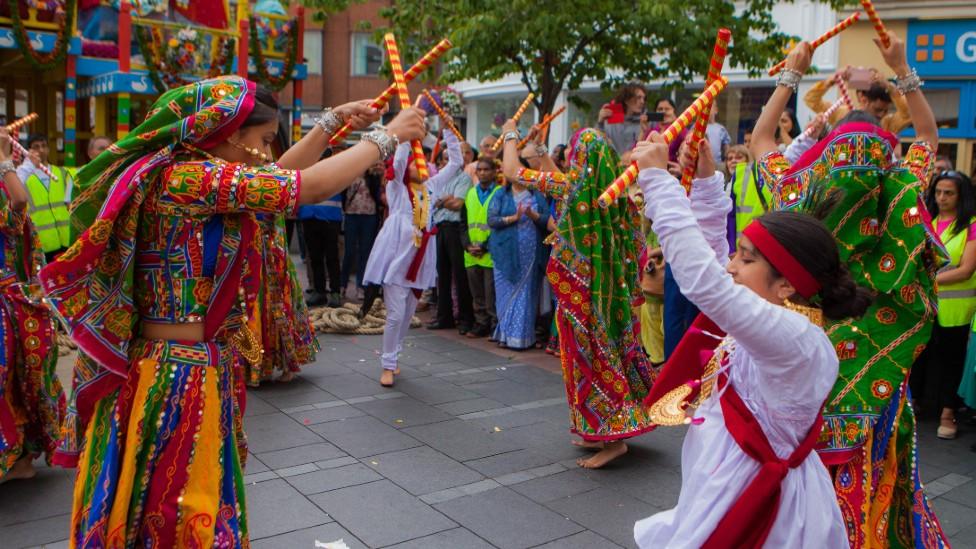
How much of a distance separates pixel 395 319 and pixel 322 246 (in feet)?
13.4

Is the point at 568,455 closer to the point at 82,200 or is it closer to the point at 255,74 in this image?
the point at 82,200

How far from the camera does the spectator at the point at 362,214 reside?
10852mm

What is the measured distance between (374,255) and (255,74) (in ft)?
21.5

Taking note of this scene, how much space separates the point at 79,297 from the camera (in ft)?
9.22

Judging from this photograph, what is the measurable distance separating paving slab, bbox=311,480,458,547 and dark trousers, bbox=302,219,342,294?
621 centimetres

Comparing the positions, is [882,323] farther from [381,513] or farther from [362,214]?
[362,214]

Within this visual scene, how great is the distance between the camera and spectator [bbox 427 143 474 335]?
377 inches

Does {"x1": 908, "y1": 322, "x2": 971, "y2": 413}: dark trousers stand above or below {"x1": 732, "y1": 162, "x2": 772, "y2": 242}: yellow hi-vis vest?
below

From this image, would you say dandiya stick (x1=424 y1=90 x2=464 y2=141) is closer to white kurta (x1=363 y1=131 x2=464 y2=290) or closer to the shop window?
white kurta (x1=363 y1=131 x2=464 y2=290)

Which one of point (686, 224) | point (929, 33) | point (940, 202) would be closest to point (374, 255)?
point (940, 202)

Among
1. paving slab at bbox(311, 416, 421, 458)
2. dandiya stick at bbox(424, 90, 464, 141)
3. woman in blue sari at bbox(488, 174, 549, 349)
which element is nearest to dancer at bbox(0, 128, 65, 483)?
paving slab at bbox(311, 416, 421, 458)

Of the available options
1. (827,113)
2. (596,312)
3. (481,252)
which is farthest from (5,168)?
(481,252)

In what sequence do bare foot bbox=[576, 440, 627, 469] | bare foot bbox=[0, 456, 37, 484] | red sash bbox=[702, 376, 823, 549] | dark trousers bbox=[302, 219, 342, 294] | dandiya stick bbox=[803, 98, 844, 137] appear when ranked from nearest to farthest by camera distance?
red sash bbox=[702, 376, 823, 549], dandiya stick bbox=[803, 98, 844, 137], bare foot bbox=[0, 456, 37, 484], bare foot bbox=[576, 440, 627, 469], dark trousers bbox=[302, 219, 342, 294]

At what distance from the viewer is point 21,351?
4.68 m
